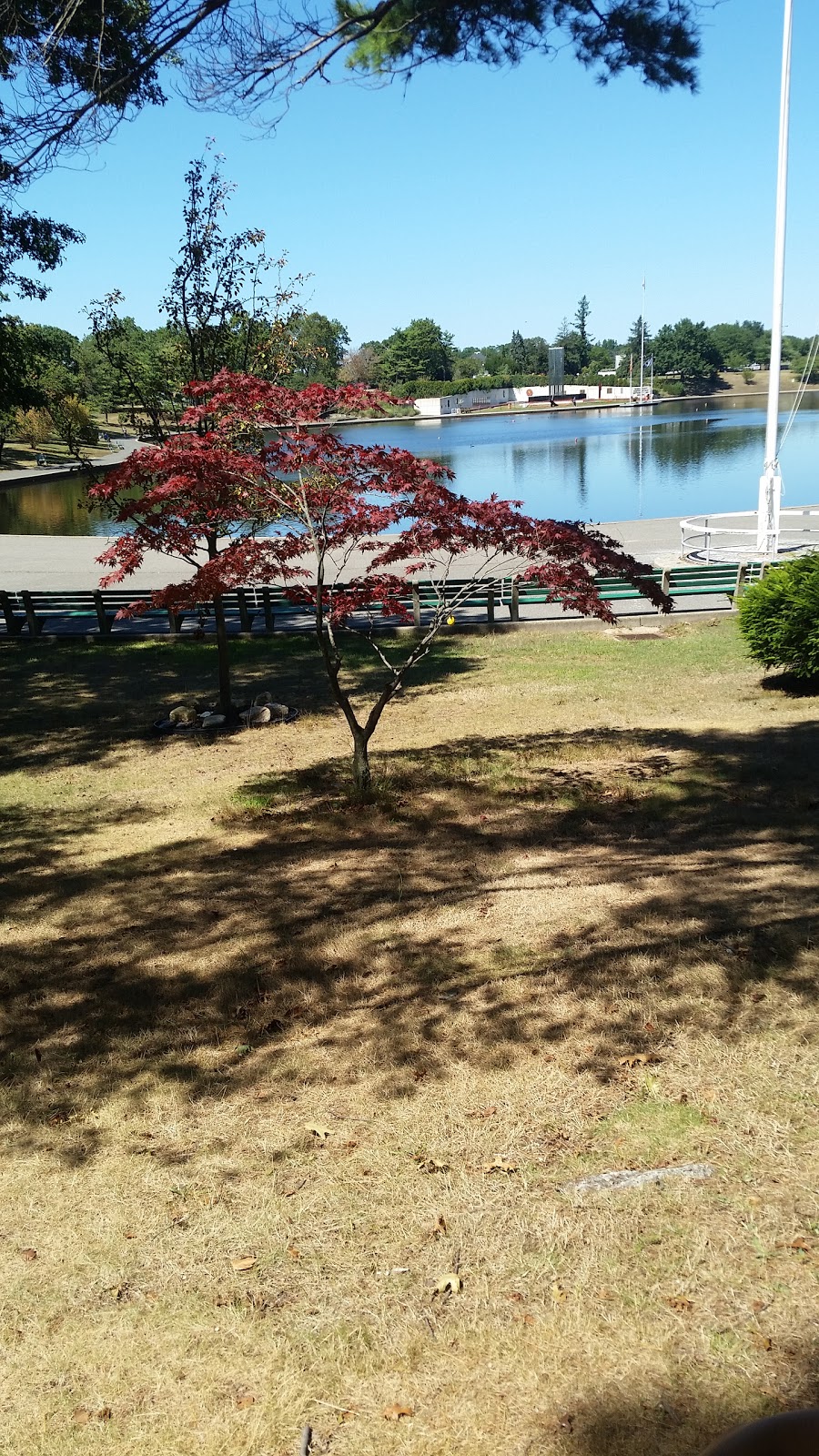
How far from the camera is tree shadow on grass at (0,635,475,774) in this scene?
13414 millimetres

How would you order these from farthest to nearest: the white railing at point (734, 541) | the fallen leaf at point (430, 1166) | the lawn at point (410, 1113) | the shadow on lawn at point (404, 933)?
the white railing at point (734, 541) → the shadow on lawn at point (404, 933) → the fallen leaf at point (430, 1166) → the lawn at point (410, 1113)

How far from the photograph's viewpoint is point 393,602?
38.2 ft

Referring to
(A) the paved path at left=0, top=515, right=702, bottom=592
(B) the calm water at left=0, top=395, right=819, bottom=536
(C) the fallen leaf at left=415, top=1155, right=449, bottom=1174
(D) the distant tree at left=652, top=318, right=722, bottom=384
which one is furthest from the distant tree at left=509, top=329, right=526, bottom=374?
(C) the fallen leaf at left=415, top=1155, right=449, bottom=1174

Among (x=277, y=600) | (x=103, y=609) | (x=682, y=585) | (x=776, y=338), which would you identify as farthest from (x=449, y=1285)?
(x=776, y=338)

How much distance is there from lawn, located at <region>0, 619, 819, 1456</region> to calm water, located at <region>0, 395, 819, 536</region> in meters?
16.0

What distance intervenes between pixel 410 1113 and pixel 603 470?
5545cm

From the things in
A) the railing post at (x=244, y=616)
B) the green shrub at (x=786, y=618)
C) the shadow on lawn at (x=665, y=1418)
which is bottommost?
the railing post at (x=244, y=616)

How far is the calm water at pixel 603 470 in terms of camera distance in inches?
1730

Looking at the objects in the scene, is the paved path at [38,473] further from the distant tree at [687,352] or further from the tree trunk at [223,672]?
the distant tree at [687,352]

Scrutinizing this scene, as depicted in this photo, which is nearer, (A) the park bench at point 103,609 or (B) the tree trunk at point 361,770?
(B) the tree trunk at point 361,770

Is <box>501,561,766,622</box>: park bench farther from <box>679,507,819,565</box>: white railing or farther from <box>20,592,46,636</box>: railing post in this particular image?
<box>20,592,46,636</box>: railing post

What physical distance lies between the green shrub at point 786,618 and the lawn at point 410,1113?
3042 mm

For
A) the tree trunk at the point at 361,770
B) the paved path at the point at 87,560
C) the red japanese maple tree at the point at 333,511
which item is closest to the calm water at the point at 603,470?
the paved path at the point at 87,560

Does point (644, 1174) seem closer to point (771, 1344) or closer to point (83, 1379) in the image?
point (771, 1344)
